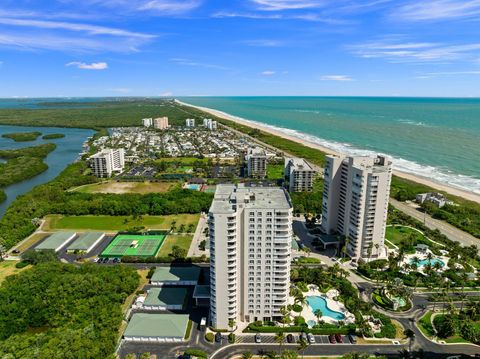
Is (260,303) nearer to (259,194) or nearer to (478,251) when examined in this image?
(259,194)

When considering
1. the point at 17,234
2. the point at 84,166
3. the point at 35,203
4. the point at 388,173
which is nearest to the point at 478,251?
the point at 388,173

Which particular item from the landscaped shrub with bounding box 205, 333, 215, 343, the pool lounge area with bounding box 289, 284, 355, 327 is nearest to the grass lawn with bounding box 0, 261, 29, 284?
the landscaped shrub with bounding box 205, 333, 215, 343

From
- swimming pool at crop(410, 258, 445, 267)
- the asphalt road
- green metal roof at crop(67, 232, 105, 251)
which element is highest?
the asphalt road

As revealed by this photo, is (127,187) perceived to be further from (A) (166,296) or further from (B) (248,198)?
(B) (248,198)

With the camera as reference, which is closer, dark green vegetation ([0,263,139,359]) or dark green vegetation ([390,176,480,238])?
dark green vegetation ([0,263,139,359])

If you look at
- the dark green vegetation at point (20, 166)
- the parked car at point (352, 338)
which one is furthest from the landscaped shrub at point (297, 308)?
the dark green vegetation at point (20, 166)

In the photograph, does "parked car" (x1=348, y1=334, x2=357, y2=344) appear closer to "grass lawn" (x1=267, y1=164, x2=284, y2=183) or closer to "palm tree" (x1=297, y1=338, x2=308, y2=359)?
"palm tree" (x1=297, y1=338, x2=308, y2=359)
